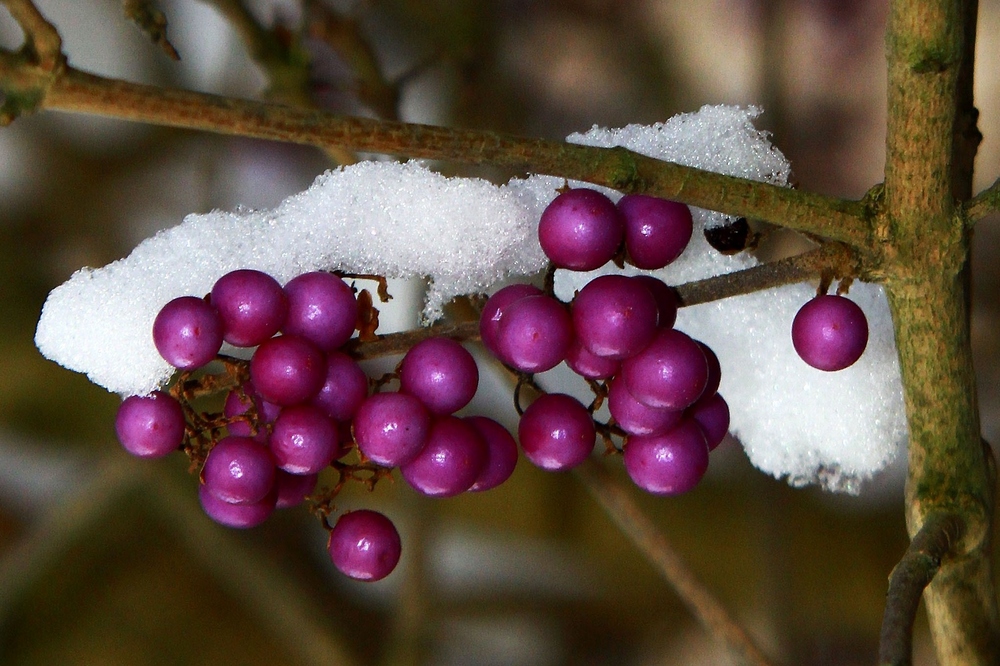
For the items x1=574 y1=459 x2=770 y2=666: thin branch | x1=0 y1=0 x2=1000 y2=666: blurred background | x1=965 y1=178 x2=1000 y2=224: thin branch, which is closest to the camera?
x1=965 y1=178 x2=1000 y2=224: thin branch

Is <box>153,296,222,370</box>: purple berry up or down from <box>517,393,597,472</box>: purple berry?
down

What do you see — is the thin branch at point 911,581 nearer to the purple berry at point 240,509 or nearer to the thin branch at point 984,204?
the thin branch at point 984,204

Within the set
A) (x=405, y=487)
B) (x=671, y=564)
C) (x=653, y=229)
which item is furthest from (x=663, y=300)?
(x=405, y=487)

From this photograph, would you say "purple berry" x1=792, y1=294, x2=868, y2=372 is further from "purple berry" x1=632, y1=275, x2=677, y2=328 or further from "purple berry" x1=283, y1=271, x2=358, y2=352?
"purple berry" x1=283, y1=271, x2=358, y2=352

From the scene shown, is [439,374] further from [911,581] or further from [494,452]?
[911,581]

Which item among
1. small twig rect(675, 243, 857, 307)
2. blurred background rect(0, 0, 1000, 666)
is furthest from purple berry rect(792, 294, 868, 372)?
blurred background rect(0, 0, 1000, 666)

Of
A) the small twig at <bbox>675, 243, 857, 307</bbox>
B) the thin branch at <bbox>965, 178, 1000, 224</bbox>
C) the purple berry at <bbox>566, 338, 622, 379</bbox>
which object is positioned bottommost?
the purple berry at <bbox>566, 338, 622, 379</bbox>

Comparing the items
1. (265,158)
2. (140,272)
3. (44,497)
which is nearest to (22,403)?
(44,497)

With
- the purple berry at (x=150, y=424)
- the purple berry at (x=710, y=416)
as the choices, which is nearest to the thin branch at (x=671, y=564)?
the purple berry at (x=710, y=416)
